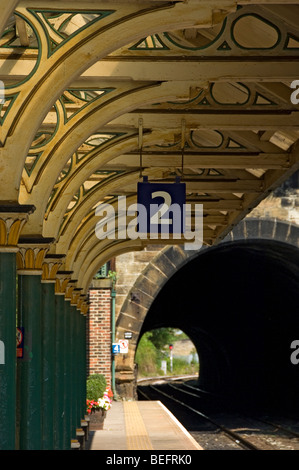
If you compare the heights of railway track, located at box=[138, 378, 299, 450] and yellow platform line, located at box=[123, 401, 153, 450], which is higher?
yellow platform line, located at box=[123, 401, 153, 450]

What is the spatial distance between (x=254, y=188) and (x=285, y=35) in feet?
22.9

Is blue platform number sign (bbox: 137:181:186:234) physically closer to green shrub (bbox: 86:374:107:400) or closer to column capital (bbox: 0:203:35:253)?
column capital (bbox: 0:203:35:253)

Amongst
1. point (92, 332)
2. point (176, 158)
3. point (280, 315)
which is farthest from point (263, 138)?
point (280, 315)

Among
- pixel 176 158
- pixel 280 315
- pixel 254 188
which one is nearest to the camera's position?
pixel 176 158

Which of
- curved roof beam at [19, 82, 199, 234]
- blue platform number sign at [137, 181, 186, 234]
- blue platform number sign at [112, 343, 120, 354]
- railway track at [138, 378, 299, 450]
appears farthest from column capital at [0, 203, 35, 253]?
blue platform number sign at [112, 343, 120, 354]

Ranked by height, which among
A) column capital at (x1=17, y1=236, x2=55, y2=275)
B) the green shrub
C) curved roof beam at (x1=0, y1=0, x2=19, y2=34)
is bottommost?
the green shrub

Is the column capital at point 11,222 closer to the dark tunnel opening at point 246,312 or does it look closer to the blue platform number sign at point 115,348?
the blue platform number sign at point 115,348

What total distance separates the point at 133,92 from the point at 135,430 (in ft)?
42.6

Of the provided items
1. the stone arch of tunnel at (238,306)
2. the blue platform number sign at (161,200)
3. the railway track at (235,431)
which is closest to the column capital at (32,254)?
the blue platform number sign at (161,200)

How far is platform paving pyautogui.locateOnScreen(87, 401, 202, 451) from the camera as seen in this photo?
17.8m

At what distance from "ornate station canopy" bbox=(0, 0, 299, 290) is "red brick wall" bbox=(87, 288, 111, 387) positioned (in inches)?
564

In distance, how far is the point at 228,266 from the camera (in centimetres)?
3719

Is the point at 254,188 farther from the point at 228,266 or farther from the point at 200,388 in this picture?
the point at 200,388

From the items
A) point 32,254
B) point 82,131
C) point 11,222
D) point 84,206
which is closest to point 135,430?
point 84,206
